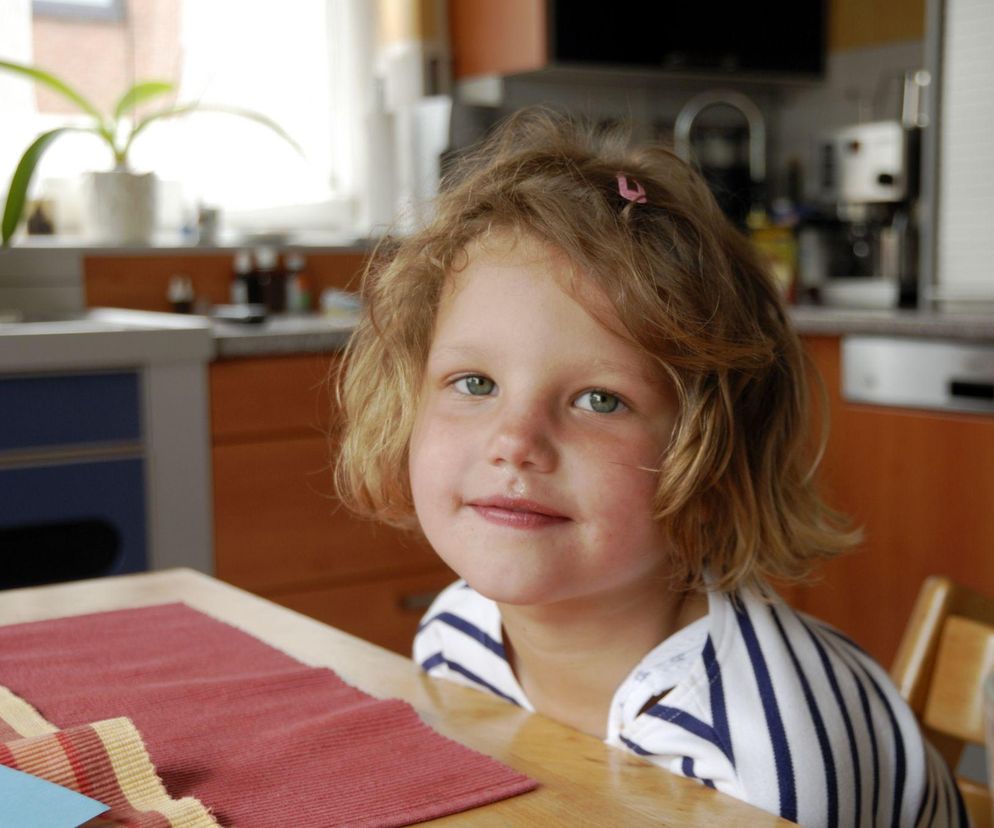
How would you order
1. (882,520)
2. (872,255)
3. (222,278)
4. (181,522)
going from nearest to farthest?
(181,522) < (882,520) < (222,278) < (872,255)

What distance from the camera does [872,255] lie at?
122 inches

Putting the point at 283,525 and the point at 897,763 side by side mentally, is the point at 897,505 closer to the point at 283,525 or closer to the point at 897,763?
the point at 283,525

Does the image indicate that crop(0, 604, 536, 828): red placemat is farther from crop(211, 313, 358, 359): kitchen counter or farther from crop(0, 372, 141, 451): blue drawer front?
crop(211, 313, 358, 359): kitchen counter

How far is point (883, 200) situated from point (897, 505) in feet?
2.54

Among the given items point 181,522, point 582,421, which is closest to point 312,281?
point 181,522

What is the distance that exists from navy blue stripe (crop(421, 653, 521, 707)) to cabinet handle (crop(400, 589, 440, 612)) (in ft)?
5.00

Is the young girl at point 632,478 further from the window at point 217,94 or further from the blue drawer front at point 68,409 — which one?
the window at point 217,94

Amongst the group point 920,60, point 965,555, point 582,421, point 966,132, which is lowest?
point 965,555

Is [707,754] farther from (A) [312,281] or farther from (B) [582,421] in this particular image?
(A) [312,281]

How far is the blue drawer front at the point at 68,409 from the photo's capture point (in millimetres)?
2027

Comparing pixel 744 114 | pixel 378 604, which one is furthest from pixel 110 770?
pixel 744 114

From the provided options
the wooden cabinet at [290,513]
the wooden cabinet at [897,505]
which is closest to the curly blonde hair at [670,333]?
the wooden cabinet at [290,513]

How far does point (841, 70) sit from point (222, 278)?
1.93 meters

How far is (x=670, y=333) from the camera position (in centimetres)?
78
